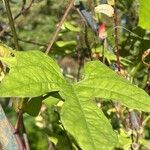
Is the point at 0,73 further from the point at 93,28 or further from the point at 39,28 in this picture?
the point at 39,28

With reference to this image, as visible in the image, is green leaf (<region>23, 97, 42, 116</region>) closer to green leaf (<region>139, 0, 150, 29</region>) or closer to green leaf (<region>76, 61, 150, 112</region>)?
green leaf (<region>76, 61, 150, 112</region>)

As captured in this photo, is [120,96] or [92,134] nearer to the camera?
[92,134]

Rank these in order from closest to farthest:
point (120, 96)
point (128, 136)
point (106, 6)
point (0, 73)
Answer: point (120, 96)
point (0, 73)
point (106, 6)
point (128, 136)

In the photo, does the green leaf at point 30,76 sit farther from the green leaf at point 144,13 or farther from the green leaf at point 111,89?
the green leaf at point 144,13

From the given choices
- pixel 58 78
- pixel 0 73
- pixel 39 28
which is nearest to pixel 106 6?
pixel 0 73

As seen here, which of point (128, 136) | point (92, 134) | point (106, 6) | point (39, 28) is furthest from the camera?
point (39, 28)

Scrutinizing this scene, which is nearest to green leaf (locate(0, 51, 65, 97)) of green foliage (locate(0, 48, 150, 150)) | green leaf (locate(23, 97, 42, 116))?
green foliage (locate(0, 48, 150, 150))

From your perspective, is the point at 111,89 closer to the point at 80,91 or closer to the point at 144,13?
the point at 80,91
